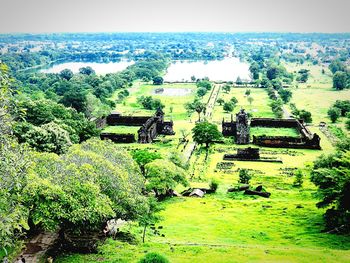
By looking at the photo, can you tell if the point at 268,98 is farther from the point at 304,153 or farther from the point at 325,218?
the point at 325,218

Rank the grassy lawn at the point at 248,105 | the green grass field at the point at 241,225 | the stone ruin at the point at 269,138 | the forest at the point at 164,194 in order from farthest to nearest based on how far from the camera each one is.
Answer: the grassy lawn at the point at 248,105 < the stone ruin at the point at 269,138 < the green grass field at the point at 241,225 < the forest at the point at 164,194

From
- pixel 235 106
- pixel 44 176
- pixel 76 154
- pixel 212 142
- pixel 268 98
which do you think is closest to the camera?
pixel 44 176

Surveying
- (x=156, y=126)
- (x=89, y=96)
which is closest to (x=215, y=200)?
(x=156, y=126)

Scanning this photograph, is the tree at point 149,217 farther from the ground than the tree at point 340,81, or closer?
farther from the ground

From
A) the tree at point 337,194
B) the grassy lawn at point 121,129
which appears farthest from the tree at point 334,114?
the tree at point 337,194

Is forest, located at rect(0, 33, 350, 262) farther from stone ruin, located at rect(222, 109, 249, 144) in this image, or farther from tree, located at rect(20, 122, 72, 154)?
stone ruin, located at rect(222, 109, 249, 144)

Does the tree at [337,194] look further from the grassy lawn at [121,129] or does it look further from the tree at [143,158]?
the grassy lawn at [121,129]

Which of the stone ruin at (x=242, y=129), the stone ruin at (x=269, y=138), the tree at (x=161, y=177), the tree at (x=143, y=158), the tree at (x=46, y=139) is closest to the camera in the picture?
the tree at (x=161, y=177)
